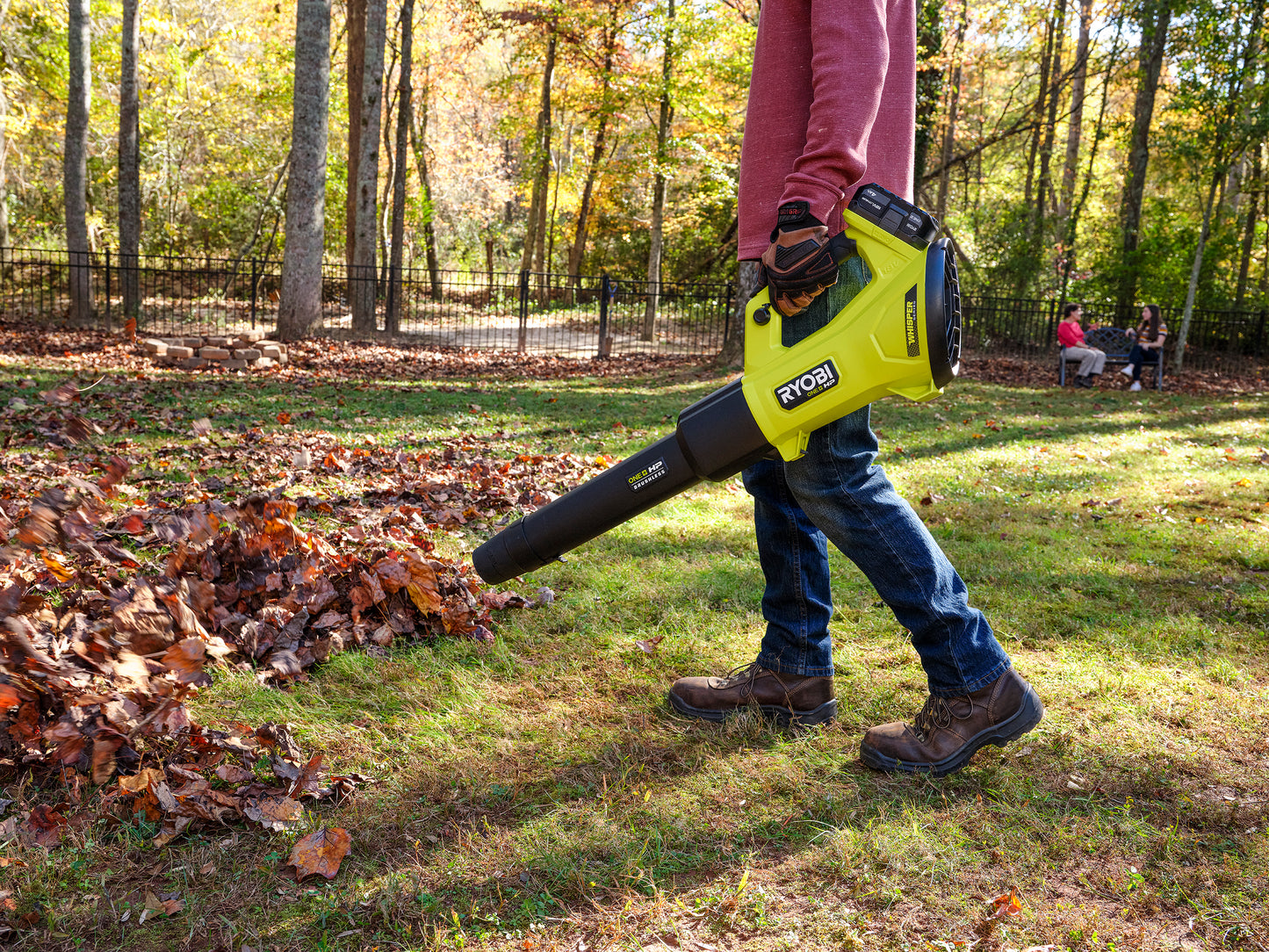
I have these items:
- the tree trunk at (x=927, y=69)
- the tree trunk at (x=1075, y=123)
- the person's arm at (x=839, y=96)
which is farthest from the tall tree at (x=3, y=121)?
the tree trunk at (x=1075, y=123)

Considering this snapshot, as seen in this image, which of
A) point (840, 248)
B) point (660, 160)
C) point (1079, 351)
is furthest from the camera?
point (660, 160)

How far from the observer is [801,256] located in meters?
1.97

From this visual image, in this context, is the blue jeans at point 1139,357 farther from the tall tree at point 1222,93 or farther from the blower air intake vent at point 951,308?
the blower air intake vent at point 951,308

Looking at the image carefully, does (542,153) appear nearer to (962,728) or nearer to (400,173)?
(400,173)

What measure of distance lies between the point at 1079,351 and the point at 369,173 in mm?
12409

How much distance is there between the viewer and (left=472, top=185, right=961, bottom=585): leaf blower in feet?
6.44

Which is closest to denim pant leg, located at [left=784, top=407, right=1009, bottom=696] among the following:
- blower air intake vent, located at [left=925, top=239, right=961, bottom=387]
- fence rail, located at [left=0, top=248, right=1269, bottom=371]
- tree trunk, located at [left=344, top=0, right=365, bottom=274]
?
blower air intake vent, located at [left=925, top=239, right=961, bottom=387]

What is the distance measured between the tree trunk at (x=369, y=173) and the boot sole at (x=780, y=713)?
1396 centimetres

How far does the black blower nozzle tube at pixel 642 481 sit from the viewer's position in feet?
6.95

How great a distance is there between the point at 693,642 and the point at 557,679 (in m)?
0.56

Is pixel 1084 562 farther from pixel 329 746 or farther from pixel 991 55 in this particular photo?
pixel 991 55

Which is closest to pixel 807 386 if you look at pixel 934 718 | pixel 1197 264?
pixel 934 718

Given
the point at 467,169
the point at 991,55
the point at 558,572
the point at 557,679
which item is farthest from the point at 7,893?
the point at 467,169

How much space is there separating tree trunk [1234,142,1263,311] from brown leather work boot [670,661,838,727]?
19.5 m
